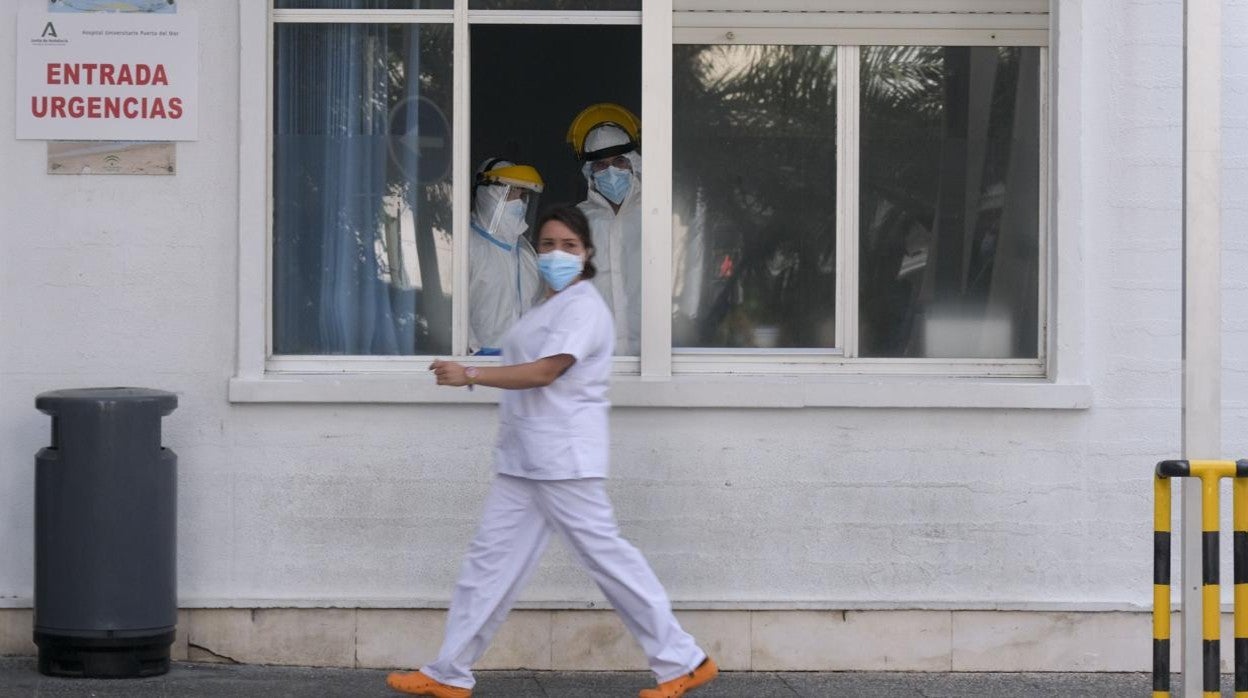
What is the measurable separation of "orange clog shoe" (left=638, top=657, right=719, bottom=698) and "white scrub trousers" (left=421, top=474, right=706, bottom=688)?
0.08 feet

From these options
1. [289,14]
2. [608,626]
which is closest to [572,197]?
[289,14]

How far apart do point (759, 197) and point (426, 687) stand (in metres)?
2.62

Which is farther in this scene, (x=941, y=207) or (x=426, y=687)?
(x=941, y=207)

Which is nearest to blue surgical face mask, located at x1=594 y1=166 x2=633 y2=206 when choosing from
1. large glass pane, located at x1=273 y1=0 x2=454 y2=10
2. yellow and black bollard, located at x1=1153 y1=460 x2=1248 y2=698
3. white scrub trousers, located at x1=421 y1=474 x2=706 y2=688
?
large glass pane, located at x1=273 y1=0 x2=454 y2=10

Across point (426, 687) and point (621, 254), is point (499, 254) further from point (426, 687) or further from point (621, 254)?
point (426, 687)

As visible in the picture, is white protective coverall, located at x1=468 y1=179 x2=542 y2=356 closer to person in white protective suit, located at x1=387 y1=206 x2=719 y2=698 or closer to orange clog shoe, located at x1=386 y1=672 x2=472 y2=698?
person in white protective suit, located at x1=387 y1=206 x2=719 y2=698

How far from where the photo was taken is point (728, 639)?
698cm

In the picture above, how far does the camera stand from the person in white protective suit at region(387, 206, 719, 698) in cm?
584

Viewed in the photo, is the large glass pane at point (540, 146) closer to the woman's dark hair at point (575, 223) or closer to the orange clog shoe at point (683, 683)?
the woman's dark hair at point (575, 223)

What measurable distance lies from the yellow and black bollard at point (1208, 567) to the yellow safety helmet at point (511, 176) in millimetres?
3117

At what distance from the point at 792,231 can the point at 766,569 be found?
146 centimetres

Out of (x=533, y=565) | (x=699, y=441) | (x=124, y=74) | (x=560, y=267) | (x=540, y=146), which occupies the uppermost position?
(x=124, y=74)

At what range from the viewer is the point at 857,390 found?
22.9 feet

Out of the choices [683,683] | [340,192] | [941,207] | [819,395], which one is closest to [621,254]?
[819,395]
